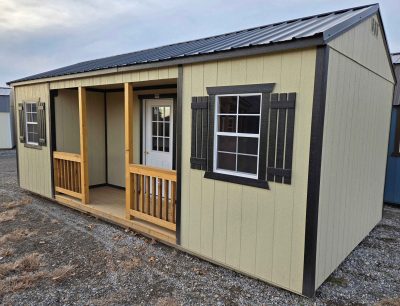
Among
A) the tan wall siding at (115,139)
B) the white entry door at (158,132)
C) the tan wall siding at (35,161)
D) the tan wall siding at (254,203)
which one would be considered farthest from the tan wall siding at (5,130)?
the tan wall siding at (254,203)

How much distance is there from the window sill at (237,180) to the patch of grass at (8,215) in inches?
159

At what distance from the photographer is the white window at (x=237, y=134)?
3184 millimetres

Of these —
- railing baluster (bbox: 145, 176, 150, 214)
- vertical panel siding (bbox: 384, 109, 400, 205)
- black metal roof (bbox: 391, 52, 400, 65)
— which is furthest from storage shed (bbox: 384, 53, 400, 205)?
railing baluster (bbox: 145, 176, 150, 214)

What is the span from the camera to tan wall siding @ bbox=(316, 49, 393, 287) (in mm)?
2965

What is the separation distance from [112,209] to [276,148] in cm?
355

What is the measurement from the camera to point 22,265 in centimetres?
356

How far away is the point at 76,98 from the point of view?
683cm

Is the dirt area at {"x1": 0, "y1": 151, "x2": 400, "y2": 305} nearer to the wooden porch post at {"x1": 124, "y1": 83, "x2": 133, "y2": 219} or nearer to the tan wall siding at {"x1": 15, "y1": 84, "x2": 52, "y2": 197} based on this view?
the wooden porch post at {"x1": 124, "y1": 83, "x2": 133, "y2": 219}

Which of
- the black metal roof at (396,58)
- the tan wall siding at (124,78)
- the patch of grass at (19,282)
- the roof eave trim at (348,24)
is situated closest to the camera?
the roof eave trim at (348,24)

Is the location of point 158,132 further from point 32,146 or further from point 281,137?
point 281,137

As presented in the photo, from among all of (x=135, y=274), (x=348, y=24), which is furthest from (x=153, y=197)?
(x=348, y=24)

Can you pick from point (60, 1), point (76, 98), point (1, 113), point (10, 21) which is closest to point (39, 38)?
point (10, 21)

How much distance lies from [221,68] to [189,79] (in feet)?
1.69

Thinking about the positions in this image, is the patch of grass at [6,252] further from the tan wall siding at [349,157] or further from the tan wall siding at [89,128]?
the tan wall siding at [349,157]
